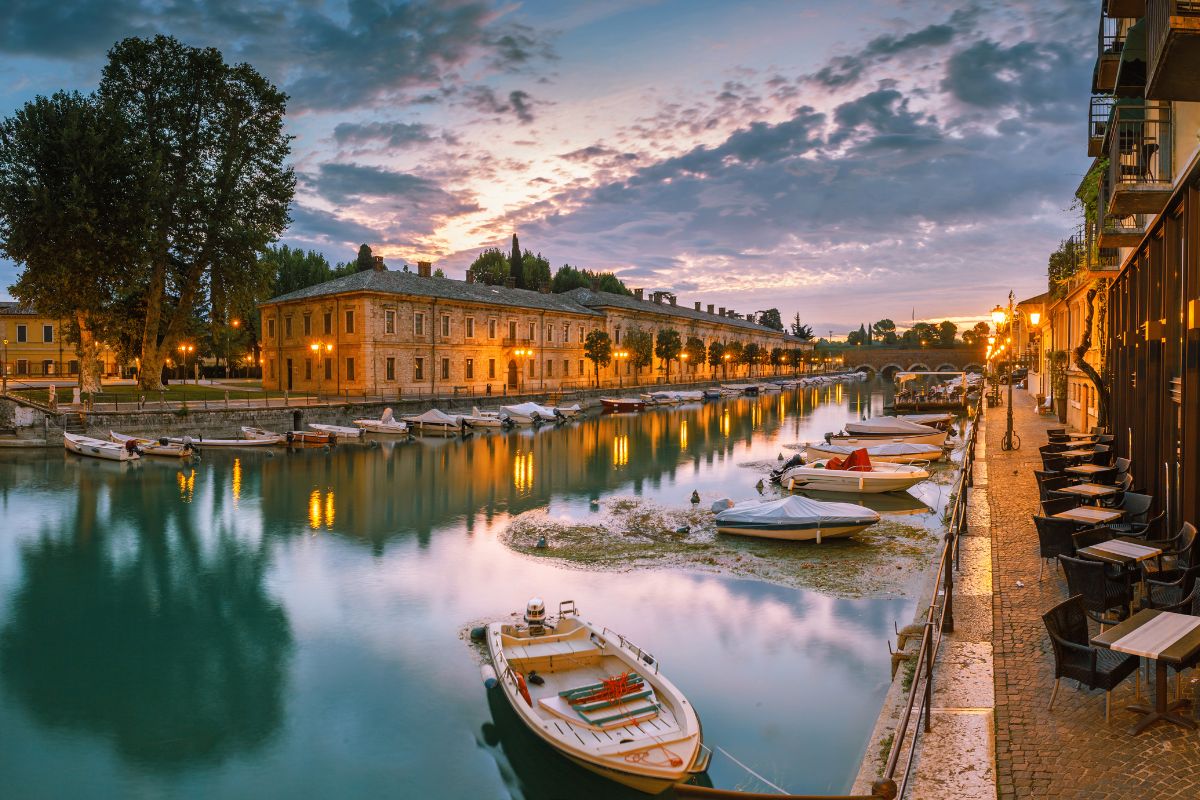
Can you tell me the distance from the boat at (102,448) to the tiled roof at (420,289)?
843 inches

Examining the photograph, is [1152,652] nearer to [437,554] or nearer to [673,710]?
[673,710]

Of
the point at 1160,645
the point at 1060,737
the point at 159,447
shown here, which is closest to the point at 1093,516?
the point at 1160,645

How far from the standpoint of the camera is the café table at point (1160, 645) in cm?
615

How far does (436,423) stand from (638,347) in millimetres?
39415

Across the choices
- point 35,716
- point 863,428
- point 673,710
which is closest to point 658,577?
point 673,710

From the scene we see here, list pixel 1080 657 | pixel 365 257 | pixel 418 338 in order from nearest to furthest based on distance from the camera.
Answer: pixel 1080 657, pixel 418 338, pixel 365 257

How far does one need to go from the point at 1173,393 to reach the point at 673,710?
31.3ft

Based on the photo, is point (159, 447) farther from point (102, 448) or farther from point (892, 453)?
point (892, 453)

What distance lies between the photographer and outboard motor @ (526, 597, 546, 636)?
1134 cm

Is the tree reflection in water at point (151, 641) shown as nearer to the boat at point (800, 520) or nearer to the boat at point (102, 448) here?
the boat at point (800, 520)

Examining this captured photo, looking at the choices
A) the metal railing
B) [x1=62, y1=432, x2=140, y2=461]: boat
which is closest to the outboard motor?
the metal railing

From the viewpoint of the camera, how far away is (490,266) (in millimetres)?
102250

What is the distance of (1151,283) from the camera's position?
14430 millimetres

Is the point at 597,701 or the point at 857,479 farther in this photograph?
the point at 857,479
